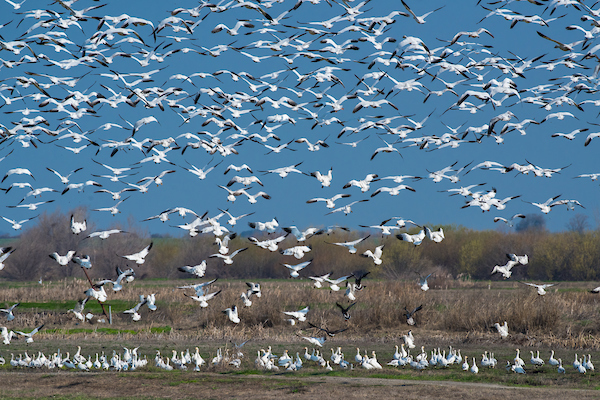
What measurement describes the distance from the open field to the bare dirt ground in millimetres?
38

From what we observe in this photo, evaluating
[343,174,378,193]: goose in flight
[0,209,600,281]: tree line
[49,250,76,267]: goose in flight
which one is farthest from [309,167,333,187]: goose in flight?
[0,209,600,281]: tree line

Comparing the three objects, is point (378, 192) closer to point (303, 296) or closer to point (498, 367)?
point (498, 367)

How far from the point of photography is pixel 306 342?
2769 cm

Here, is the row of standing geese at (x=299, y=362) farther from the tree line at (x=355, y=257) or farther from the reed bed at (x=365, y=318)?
the tree line at (x=355, y=257)

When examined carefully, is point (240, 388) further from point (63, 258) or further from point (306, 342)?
point (306, 342)

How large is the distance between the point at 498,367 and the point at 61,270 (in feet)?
206

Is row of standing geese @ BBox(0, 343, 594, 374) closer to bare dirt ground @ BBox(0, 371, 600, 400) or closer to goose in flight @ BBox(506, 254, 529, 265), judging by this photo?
bare dirt ground @ BBox(0, 371, 600, 400)

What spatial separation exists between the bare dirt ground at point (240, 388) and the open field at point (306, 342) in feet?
0.12

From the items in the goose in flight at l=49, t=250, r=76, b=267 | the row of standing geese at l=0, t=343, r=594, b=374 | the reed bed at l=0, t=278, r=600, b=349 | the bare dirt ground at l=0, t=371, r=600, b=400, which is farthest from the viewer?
the reed bed at l=0, t=278, r=600, b=349

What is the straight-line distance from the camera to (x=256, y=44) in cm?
2488

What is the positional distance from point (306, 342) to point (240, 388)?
9.14 m

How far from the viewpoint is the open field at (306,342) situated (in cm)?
1859

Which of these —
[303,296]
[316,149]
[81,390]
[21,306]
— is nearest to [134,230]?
[21,306]

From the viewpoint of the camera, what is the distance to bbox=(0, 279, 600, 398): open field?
1859 centimetres
